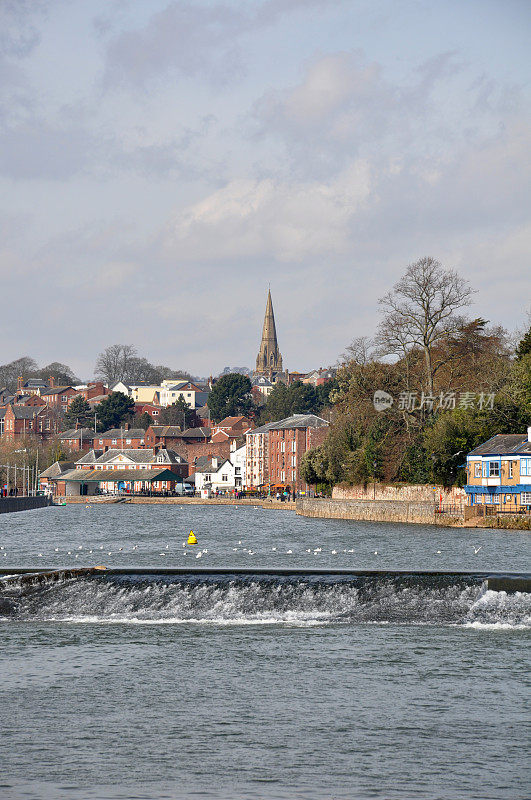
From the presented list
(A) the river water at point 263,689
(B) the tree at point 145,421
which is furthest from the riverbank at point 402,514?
(B) the tree at point 145,421

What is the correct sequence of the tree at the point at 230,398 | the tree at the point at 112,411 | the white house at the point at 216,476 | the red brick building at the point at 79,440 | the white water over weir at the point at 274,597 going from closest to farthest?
the white water over weir at the point at 274,597, the white house at the point at 216,476, the red brick building at the point at 79,440, the tree at the point at 230,398, the tree at the point at 112,411

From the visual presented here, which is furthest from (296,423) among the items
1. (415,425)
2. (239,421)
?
(415,425)

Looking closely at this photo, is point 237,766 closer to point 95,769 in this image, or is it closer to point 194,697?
point 95,769

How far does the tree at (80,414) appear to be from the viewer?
7638 inches

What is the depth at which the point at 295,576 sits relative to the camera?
29.8m

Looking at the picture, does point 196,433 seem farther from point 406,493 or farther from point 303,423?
point 406,493

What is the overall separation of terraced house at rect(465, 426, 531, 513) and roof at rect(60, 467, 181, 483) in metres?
91.1

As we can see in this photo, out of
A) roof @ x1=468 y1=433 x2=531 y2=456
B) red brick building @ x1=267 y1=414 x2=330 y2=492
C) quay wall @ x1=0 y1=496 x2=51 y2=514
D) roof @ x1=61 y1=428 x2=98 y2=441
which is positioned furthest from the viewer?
roof @ x1=61 y1=428 x2=98 y2=441

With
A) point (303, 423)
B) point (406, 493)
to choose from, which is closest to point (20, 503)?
point (303, 423)

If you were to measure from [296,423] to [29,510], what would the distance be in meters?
38.8

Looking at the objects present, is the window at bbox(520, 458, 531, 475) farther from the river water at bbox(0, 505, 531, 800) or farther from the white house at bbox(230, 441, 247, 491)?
the white house at bbox(230, 441, 247, 491)

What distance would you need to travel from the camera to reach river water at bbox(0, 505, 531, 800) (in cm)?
1464
